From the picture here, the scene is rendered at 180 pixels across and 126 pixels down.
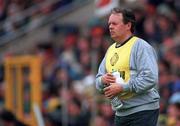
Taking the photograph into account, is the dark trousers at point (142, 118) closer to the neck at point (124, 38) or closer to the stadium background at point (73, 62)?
the neck at point (124, 38)

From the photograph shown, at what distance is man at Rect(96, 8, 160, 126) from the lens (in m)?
7.66

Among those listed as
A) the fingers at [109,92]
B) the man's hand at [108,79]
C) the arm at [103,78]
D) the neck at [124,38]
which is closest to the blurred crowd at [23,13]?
the arm at [103,78]

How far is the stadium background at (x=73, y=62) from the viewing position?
13359mm

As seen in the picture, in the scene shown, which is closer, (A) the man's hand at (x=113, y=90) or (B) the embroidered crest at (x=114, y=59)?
(A) the man's hand at (x=113, y=90)

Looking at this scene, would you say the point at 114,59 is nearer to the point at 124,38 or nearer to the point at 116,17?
the point at 124,38

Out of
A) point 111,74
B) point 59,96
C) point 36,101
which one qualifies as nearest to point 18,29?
point 59,96

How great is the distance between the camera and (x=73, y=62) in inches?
647

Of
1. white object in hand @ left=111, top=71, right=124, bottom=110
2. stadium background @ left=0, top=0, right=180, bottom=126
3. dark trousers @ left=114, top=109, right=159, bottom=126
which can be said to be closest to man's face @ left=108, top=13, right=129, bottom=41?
white object in hand @ left=111, top=71, right=124, bottom=110

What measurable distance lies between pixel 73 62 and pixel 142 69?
8.79 meters

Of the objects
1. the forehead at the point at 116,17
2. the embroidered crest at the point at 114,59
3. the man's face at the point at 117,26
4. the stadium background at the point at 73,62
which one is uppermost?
the forehead at the point at 116,17

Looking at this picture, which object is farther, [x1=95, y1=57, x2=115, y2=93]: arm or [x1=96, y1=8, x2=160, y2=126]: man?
[x1=95, y1=57, x2=115, y2=93]: arm

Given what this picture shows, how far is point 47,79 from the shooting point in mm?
16781

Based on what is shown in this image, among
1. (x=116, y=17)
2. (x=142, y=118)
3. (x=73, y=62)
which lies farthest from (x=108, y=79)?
(x=73, y=62)

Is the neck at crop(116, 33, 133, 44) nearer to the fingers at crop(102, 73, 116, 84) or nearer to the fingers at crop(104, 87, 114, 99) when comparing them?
the fingers at crop(102, 73, 116, 84)
